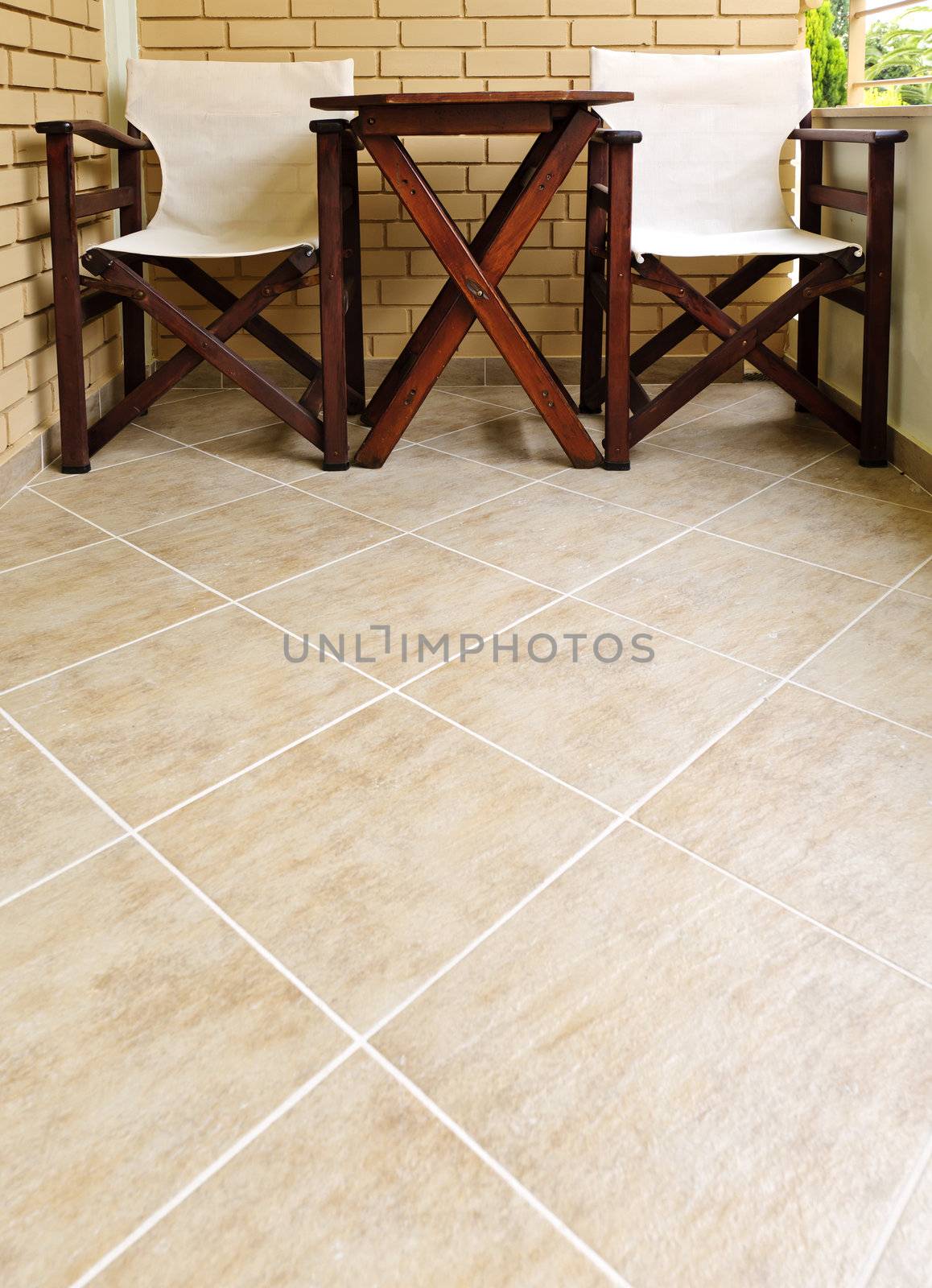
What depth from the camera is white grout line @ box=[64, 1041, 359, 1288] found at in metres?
0.81

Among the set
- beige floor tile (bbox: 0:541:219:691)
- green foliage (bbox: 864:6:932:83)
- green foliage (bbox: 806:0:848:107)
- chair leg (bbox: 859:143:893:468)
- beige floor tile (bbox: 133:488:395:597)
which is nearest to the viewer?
beige floor tile (bbox: 0:541:219:691)

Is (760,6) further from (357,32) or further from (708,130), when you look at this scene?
(357,32)

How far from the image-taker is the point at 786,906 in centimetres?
118

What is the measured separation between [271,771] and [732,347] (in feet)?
5.87

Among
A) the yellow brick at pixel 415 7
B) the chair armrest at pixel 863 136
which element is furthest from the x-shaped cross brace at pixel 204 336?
the chair armrest at pixel 863 136

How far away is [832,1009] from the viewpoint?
1.04 metres

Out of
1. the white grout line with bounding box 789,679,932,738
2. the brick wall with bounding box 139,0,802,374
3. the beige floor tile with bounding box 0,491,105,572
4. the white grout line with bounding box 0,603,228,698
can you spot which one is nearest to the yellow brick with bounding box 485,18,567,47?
the brick wall with bounding box 139,0,802,374

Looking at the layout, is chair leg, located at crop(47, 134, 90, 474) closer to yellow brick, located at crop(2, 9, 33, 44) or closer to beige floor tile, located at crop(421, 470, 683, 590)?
yellow brick, located at crop(2, 9, 33, 44)

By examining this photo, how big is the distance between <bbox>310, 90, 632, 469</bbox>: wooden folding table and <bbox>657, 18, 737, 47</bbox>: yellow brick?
87 cm

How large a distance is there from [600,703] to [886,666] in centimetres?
47

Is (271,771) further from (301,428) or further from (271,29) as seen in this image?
(271,29)

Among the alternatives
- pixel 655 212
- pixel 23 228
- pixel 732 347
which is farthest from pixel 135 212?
pixel 732 347

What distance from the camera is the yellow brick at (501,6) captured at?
128 inches

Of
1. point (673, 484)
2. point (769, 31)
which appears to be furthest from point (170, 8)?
point (673, 484)
